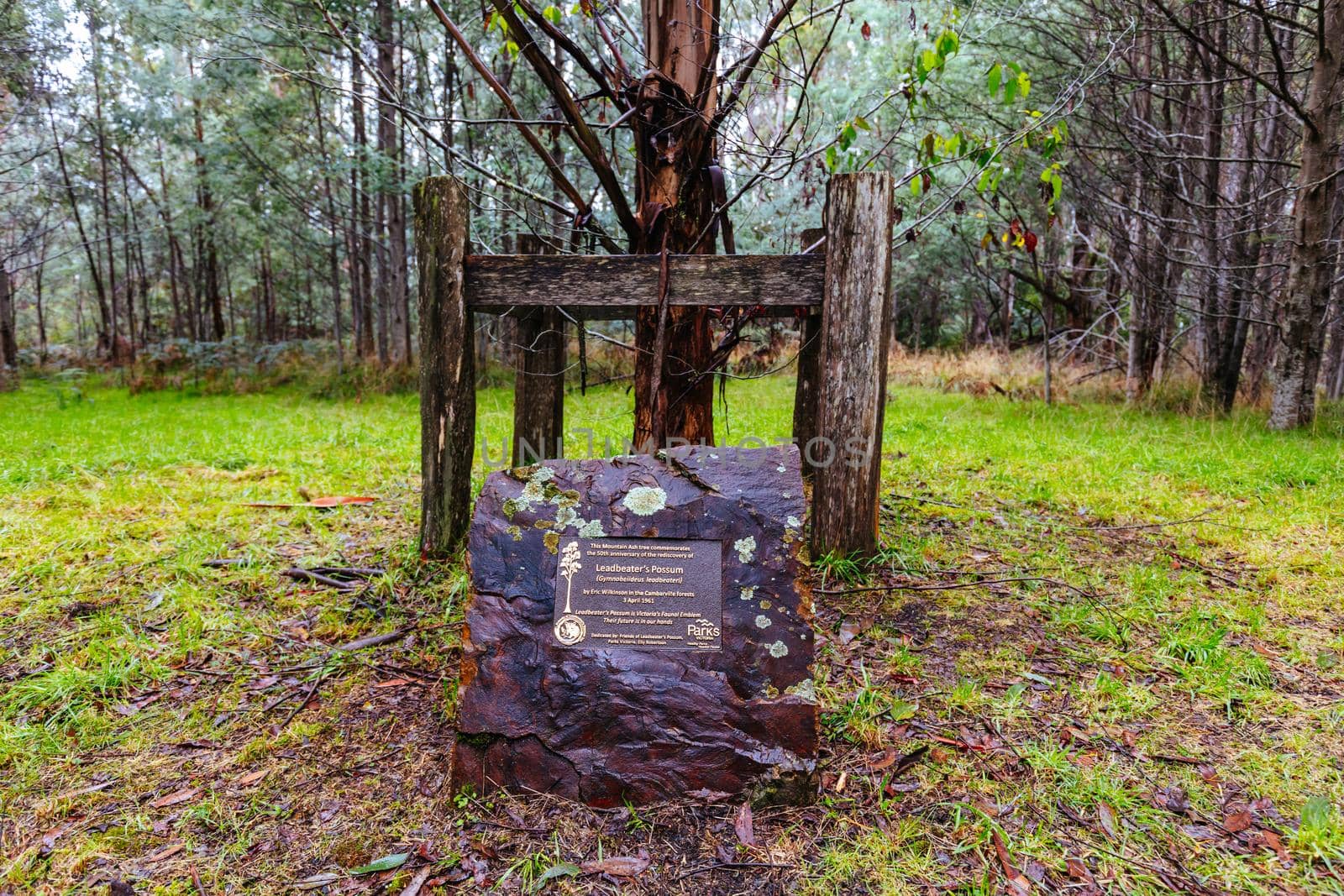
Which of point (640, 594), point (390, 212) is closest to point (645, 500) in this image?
point (640, 594)

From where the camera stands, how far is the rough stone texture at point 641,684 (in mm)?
2352

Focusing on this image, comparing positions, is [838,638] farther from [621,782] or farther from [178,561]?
[178,561]

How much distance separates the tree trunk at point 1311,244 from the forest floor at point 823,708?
234 centimetres

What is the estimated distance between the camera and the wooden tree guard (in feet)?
10.9

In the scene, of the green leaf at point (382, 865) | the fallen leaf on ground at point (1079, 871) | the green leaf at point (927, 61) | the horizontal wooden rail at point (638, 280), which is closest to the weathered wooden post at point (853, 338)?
the horizontal wooden rail at point (638, 280)

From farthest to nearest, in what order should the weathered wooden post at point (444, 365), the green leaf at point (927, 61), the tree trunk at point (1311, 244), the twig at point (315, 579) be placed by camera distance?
the tree trunk at point (1311, 244)
the twig at point (315, 579)
the weathered wooden post at point (444, 365)
the green leaf at point (927, 61)

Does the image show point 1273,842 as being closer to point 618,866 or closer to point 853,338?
point 618,866

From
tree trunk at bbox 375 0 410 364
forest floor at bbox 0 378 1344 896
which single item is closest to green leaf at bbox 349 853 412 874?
forest floor at bbox 0 378 1344 896

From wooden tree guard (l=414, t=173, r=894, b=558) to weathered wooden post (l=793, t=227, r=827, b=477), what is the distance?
0.18 m

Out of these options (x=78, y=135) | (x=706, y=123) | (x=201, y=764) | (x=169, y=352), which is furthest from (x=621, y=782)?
(x=78, y=135)

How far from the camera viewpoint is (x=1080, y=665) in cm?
315

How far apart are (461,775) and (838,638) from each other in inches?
70.2

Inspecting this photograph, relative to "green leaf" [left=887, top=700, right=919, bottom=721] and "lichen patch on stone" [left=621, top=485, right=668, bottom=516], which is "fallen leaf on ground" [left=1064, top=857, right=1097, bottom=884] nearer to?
"green leaf" [left=887, top=700, right=919, bottom=721]

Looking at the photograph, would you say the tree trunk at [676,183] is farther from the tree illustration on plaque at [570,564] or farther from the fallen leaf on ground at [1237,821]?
the fallen leaf on ground at [1237,821]
